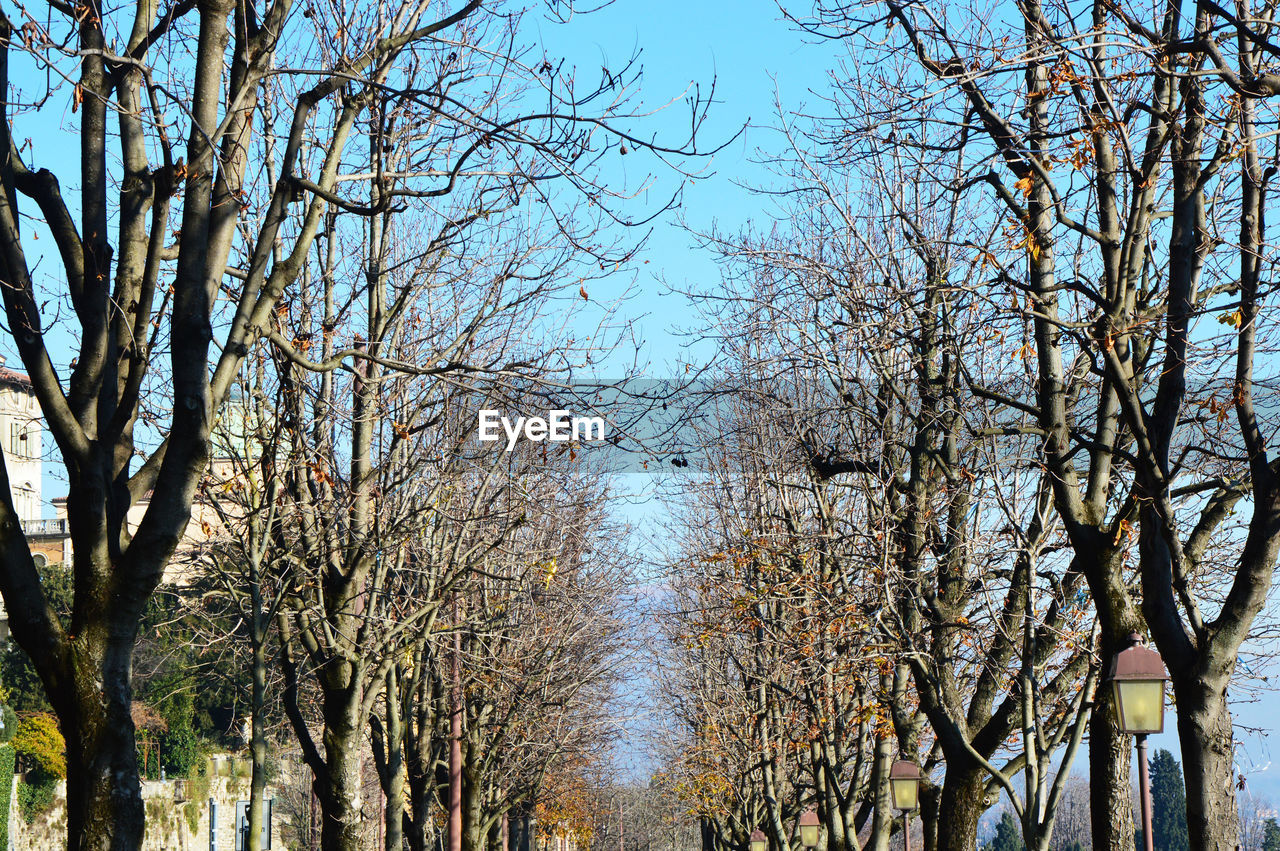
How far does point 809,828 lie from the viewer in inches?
932

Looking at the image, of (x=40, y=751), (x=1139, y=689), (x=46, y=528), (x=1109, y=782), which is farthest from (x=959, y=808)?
(x=46, y=528)

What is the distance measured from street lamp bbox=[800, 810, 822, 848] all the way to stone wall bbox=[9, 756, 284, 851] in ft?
77.9

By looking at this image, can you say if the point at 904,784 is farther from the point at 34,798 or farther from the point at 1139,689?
the point at 34,798

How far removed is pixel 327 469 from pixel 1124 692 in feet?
24.6

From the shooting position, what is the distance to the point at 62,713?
6324 mm

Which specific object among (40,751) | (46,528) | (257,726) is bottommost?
(40,751)

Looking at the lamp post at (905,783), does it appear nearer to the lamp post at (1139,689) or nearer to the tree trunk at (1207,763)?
the lamp post at (1139,689)

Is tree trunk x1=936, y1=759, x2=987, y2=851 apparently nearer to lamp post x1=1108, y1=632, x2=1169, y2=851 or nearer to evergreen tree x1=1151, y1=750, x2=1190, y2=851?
lamp post x1=1108, y1=632, x2=1169, y2=851

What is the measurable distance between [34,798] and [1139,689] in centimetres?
4089

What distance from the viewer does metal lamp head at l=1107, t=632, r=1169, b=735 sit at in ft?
29.2

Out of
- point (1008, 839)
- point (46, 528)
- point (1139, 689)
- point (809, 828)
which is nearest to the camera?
point (1139, 689)

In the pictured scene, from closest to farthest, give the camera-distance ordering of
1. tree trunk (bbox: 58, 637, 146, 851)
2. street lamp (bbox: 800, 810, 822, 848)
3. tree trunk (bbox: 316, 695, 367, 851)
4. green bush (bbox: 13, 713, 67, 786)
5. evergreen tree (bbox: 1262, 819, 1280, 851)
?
tree trunk (bbox: 58, 637, 146, 851)
tree trunk (bbox: 316, 695, 367, 851)
street lamp (bbox: 800, 810, 822, 848)
green bush (bbox: 13, 713, 67, 786)
evergreen tree (bbox: 1262, 819, 1280, 851)

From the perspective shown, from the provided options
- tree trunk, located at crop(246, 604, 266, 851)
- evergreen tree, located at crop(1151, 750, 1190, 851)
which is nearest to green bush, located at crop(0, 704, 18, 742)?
tree trunk, located at crop(246, 604, 266, 851)

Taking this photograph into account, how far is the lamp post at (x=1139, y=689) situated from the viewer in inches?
350
